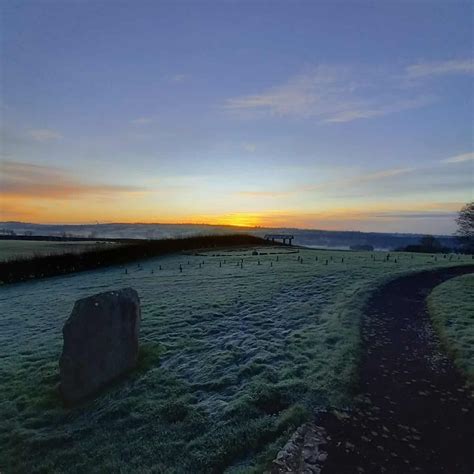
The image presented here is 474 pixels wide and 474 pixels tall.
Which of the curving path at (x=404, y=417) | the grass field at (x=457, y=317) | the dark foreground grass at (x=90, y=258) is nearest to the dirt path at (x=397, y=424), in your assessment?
the curving path at (x=404, y=417)

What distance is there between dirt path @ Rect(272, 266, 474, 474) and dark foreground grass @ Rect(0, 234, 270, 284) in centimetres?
3678

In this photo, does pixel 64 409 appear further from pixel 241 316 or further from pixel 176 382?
pixel 241 316

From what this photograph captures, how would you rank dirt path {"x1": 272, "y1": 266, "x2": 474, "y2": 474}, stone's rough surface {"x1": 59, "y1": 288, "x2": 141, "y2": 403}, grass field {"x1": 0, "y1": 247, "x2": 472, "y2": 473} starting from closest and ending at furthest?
dirt path {"x1": 272, "y1": 266, "x2": 474, "y2": 474} → grass field {"x1": 0, "y1": 247, "x2": 472, "y2": 473} → stone's rough surface {"x1": 59, "y1": 288, "x2": 141, "y2": 403}

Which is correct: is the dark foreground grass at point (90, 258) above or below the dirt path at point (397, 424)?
above

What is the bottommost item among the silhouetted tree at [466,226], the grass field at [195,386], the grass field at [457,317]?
the grass field at [195,386]

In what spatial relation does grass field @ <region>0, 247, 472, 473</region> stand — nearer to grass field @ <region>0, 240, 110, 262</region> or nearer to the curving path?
the curving path

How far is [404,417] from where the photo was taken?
9.45 m

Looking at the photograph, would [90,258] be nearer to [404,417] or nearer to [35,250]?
[35,250]

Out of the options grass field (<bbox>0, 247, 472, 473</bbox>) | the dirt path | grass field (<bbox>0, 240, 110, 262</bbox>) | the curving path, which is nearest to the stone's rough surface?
grass field (<bbox>0, 247, 472, 473</bbox>)

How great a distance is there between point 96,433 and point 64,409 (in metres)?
2.22

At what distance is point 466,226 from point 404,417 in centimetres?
2895

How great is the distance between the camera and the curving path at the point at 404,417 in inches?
312

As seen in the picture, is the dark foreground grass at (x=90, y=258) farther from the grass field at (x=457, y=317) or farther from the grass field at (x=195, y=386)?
the grass field at (x=457, y=317)

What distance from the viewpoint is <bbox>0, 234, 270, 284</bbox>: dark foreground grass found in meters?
38.6
